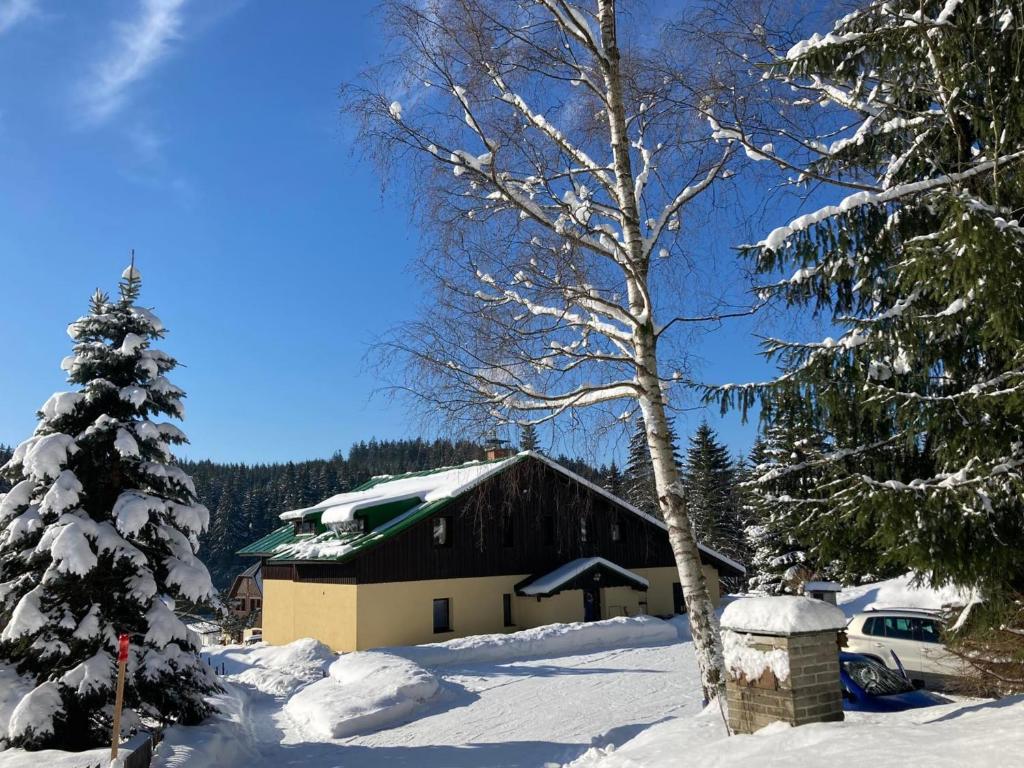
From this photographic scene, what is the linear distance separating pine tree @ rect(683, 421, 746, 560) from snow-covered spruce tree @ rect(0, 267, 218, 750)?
3972cm

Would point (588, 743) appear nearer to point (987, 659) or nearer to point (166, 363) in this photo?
point (987, 659)

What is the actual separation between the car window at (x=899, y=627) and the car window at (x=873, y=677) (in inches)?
173

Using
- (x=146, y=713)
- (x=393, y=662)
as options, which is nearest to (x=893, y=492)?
(x=146, y=713)

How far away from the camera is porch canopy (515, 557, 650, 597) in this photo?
2814cm

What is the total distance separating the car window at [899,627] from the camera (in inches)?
570

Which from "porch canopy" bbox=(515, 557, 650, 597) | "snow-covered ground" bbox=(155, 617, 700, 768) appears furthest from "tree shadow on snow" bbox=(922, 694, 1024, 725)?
"porch canopy" bbox=(515, 557, 650, 597)

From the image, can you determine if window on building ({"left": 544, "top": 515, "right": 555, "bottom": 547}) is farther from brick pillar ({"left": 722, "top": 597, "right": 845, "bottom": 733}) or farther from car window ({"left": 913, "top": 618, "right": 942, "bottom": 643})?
brick pillar ({"left": 722, "top": 597, "right": 845, "bottom": 733})

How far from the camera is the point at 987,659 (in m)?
7.69

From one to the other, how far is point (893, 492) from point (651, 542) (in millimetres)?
27722

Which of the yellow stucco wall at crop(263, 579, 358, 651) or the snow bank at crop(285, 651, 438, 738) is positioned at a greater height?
the yellow stucco wall at crop(263, 579, 358, 651)

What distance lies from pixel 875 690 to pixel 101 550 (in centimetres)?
1119

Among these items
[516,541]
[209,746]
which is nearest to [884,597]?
[516,541]

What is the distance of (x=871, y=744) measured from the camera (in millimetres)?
5238

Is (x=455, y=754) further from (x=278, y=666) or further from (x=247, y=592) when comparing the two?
(x=247, y=592)
